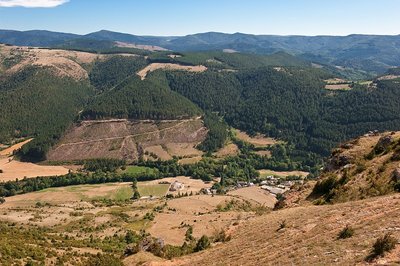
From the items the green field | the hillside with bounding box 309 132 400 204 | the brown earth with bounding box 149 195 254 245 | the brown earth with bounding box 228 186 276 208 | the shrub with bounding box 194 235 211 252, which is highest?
the hillside with bounding box 309 132 400 204

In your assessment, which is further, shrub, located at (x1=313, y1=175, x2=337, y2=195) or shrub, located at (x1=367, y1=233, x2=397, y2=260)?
shrub, located at (x1=313, y1=175, x2=337, y2=195)

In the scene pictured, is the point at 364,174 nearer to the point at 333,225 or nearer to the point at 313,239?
the point at 333,225

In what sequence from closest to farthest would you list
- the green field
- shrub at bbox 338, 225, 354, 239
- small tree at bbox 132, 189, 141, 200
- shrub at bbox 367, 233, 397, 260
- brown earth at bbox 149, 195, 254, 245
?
1. shrub at bbox 367, 233, 397, 260
2. shrub at bbox 338, 225, 354, 239
3. brown earth at bbox 149, 195, 254, 245
4. small tree at bbox 132, 189, 141, 200
5. the green field

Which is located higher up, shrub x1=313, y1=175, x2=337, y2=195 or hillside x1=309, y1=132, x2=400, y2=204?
hillside x1=309, y1=132, x2=400, y2=204

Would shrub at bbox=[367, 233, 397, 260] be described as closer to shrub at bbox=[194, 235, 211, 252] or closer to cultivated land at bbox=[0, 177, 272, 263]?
shrub at bbox=[194, 235, 211, 252]

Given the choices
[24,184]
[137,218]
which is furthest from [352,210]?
[24,184]

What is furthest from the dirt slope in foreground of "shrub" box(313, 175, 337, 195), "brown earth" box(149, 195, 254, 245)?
"brown earth" box(149, 195, 254, 245)
